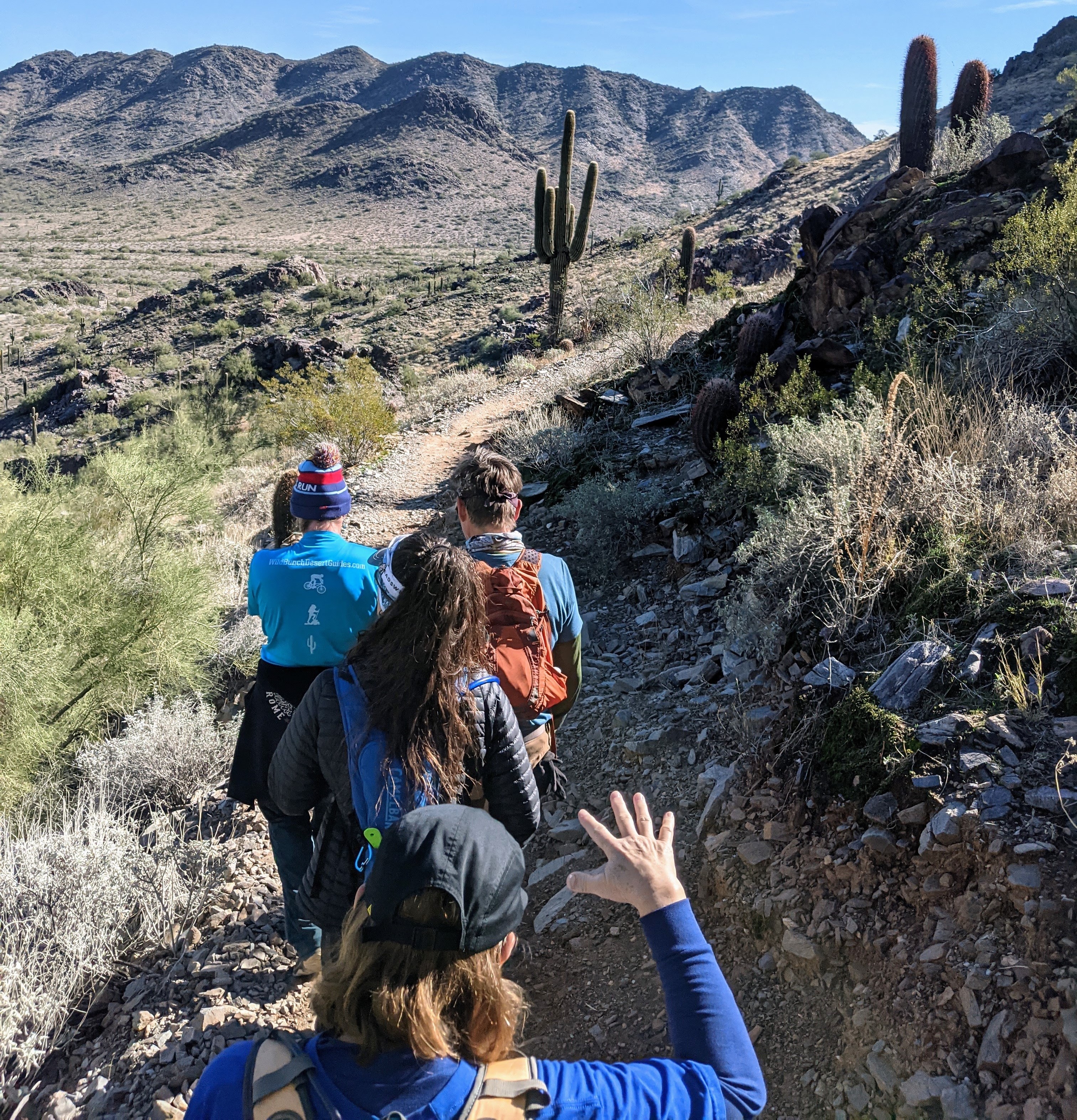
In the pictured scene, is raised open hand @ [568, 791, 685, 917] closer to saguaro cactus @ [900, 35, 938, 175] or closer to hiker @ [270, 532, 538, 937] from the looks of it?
hiker @ [270, 532, 538, 937]

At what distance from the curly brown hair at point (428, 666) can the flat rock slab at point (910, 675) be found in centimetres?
181

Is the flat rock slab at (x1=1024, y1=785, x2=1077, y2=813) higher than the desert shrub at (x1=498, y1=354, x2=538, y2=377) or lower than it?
lower

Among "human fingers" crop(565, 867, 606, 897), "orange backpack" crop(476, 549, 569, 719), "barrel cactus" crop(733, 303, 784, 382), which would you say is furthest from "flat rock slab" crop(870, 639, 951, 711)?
"barrel cactus" crop(733, 303, 784, 382)

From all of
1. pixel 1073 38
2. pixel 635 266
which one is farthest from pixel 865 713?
pixel 1073 38

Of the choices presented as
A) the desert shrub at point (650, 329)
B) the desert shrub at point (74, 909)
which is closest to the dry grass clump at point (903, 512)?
the desert shrub at point (74, 909)

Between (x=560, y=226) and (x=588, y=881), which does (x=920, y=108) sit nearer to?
(x=560, y=226)

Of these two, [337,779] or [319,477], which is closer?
[337,779]

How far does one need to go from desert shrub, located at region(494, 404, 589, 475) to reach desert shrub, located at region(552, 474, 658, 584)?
179 cm

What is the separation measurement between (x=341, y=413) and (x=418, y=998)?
11.8m

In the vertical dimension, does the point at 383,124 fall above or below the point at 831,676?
above

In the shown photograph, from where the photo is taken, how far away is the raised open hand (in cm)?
145

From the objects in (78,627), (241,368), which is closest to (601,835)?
(78,627)

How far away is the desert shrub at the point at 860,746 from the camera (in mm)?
2828

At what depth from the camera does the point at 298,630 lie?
107 inches
